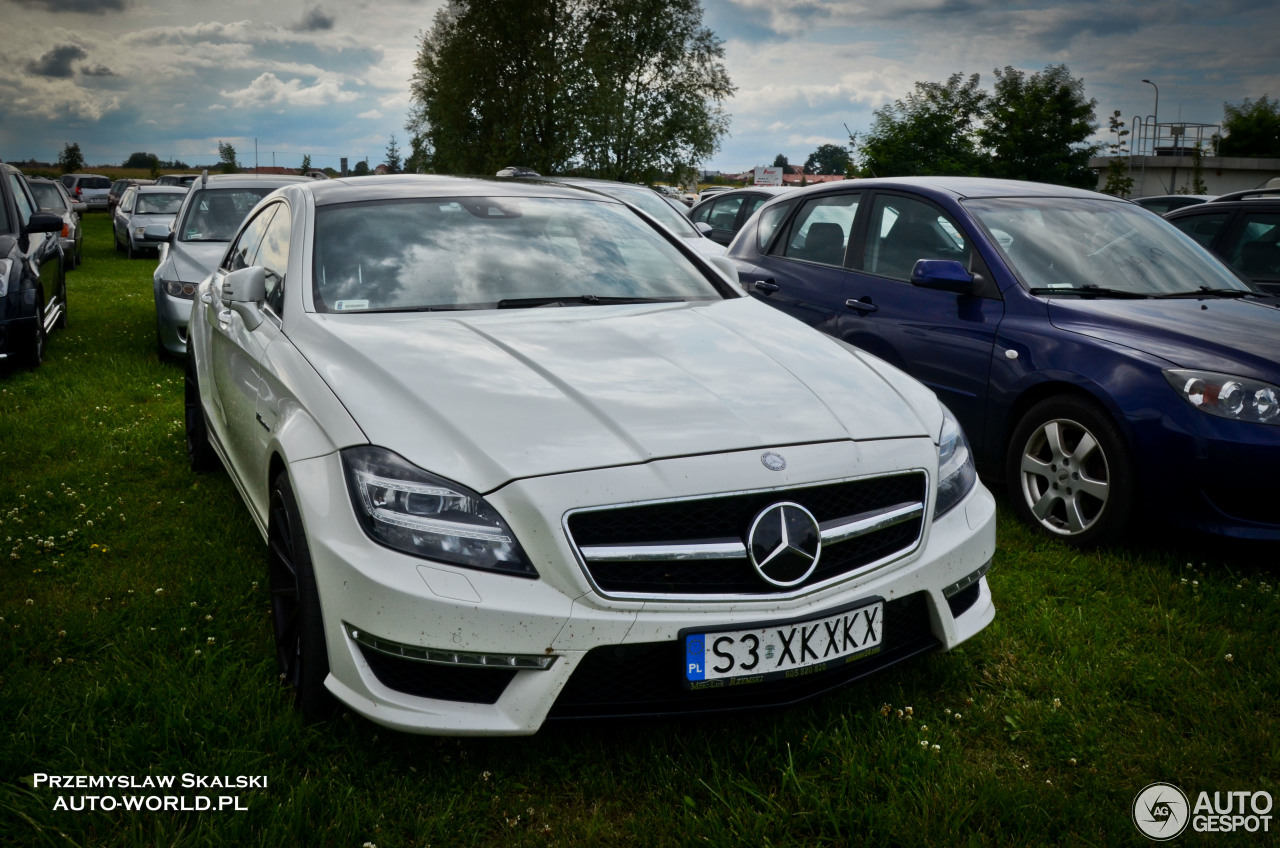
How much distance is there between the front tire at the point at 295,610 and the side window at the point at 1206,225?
255 inches

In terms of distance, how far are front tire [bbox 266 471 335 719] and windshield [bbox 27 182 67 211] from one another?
15409 millimetres

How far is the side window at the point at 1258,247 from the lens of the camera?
6.87m

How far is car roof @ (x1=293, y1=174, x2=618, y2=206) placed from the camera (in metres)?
4.11

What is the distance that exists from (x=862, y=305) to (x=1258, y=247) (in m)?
3.21

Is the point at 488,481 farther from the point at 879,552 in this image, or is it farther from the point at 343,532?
the point at 879,552

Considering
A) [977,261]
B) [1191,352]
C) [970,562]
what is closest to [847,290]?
[977,261]

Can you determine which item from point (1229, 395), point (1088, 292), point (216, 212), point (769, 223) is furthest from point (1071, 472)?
point (216, 212)

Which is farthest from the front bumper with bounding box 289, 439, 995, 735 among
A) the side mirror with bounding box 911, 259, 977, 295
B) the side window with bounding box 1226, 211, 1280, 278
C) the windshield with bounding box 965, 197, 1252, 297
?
the side window with bounding box 1226, 211, 1280, 278

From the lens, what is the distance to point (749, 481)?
2.55 metres

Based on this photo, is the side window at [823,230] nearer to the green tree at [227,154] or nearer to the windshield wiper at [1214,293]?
the windshield wiper at [1214,293]

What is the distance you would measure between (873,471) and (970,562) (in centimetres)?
47

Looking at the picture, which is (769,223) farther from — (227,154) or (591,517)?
(227,154)

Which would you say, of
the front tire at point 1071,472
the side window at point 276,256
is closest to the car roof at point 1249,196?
the front tire at point 1071,472

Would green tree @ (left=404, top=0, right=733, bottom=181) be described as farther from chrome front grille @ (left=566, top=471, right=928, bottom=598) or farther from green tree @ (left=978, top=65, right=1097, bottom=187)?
chrome front grille @ (left=566, top=471, right=928, bottom=598)
